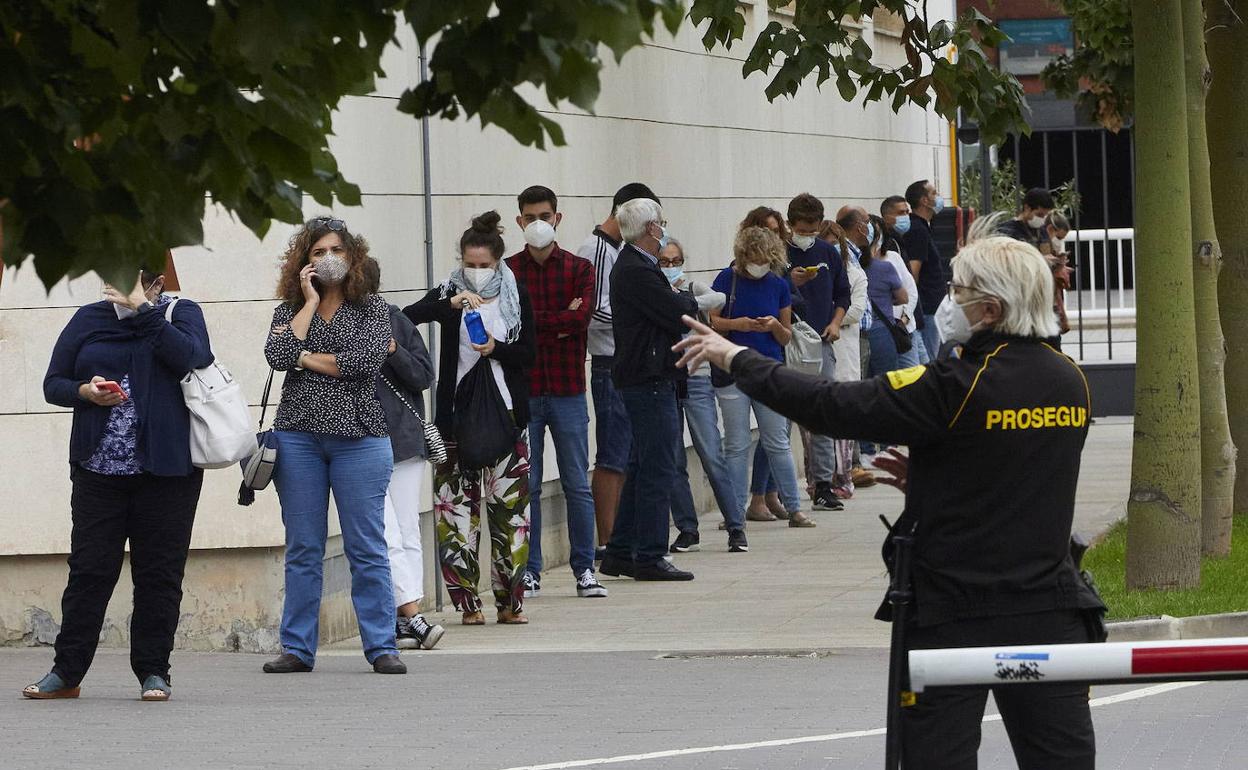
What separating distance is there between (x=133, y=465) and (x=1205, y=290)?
231 inches

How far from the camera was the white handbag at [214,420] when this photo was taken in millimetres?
9078

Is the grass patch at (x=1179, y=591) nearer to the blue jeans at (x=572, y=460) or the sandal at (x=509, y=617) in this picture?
the blue jeans at (x=572, y=460)

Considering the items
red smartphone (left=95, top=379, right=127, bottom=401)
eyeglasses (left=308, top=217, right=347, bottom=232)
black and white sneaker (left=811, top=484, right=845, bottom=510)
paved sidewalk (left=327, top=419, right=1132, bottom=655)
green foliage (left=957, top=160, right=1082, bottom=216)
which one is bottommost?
paved sidewalk (left=327, top=419, right=1132, bottom=655)

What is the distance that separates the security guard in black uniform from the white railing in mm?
19883

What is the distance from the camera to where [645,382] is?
39.9 ft

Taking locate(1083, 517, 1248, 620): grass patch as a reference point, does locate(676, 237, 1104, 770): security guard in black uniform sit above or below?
above

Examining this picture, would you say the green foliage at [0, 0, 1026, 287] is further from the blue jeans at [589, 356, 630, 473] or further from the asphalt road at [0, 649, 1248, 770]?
the blue jeans at [589, 356, 630, 473]

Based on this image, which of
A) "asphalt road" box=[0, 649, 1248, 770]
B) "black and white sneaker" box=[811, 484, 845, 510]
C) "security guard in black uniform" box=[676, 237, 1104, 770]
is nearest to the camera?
"security guard in black uniform" box=[676, 237, 1104, 770]

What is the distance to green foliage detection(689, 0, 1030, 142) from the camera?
40.3ft

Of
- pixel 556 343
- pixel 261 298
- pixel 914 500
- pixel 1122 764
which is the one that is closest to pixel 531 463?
pixel 556 343

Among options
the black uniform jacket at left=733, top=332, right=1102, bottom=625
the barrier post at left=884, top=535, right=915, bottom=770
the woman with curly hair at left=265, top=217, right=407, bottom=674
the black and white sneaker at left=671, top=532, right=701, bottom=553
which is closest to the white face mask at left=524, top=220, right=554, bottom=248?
the woman with curly hair at left=265, top=217, right=407, bottom=674

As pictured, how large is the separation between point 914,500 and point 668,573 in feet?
24.4

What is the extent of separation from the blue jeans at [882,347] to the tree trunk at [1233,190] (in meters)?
3.84

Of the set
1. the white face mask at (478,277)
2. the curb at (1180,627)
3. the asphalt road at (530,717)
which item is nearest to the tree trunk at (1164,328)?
the curb at (1180,627)
